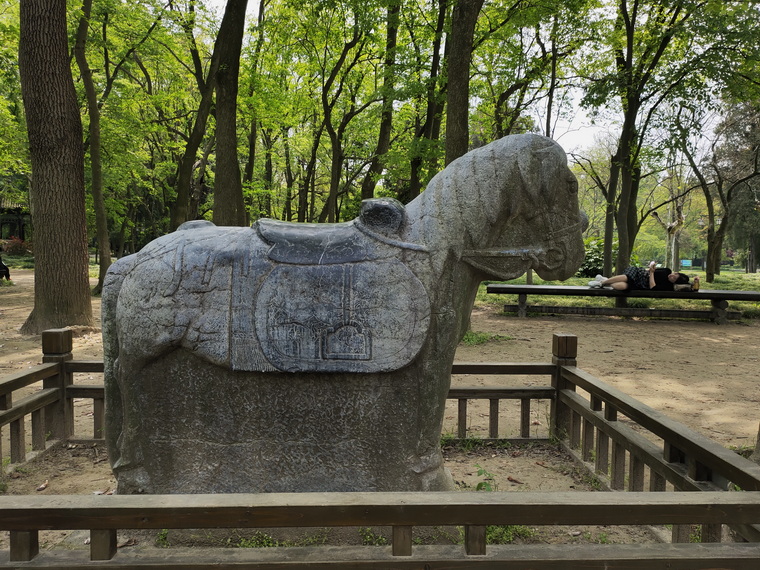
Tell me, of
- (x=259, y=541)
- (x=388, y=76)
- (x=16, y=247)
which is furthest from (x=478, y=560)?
(x=16, y=247)

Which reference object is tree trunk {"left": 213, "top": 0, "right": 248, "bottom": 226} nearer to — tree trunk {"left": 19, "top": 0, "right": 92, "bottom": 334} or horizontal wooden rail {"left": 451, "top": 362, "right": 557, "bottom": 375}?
tree trunk {"left": 19, "top": 0, "right": 92, "bottom": 334}

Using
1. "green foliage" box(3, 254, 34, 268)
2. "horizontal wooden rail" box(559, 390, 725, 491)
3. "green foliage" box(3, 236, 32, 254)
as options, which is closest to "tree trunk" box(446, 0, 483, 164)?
"horizontal wooden rail" box(559, 390, 725, 491)

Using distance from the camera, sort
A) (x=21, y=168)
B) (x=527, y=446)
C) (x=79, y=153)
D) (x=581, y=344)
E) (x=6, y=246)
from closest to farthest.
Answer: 1. (x=527, y=446)
2. (x=79, y=153)
3. (x=581, y=344)
4. (x=21, y=168)
5. (x=6, y=246)

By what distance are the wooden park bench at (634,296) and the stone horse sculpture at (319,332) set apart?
31.1 ft

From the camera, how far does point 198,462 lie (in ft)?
8.51

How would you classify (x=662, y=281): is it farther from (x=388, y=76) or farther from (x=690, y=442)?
(x=690, y=442)

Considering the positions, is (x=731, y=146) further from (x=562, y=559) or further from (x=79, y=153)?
(x=562, y=559)

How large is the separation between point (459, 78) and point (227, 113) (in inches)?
171

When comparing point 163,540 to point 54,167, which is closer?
point 163,540

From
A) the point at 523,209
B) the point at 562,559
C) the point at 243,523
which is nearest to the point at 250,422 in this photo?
the point at 243,523

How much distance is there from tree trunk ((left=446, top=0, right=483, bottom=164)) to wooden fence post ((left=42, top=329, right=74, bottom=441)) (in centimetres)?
559

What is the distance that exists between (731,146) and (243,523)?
2720 cm

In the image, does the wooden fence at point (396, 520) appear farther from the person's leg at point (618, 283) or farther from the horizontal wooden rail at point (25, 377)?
the person's leg at point (618, 283)

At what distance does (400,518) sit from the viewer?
6.24 feet
